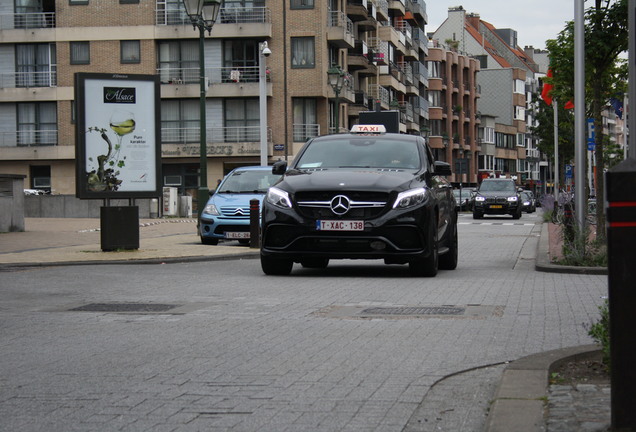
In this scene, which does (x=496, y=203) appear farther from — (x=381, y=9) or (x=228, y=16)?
(x=381, y=9)

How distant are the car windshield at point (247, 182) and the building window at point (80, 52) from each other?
45044 millimetres

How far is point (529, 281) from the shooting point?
13.7 meters

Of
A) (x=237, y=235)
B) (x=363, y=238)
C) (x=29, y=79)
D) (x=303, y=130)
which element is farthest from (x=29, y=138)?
(x=363, y=238)

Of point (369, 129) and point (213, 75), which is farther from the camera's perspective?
point (213, 75)

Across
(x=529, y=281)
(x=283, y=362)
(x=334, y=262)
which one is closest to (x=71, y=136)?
(x=334, y=262)

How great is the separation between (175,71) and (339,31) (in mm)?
10115

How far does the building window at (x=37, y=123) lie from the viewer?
67312 millimetres

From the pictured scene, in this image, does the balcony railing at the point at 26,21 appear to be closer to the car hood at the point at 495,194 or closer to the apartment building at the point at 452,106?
the car hood at the point at 495,194

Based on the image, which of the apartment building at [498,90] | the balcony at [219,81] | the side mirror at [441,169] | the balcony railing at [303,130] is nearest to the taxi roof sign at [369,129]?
the side mirror at [441,169]

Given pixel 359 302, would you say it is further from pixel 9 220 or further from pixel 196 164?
pixel 196 164

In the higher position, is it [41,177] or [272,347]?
[41,177]

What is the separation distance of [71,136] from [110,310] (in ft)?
190

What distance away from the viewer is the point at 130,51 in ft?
219

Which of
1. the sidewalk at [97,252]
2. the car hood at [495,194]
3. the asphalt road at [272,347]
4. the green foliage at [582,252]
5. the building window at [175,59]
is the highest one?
the building window at [175,59]
